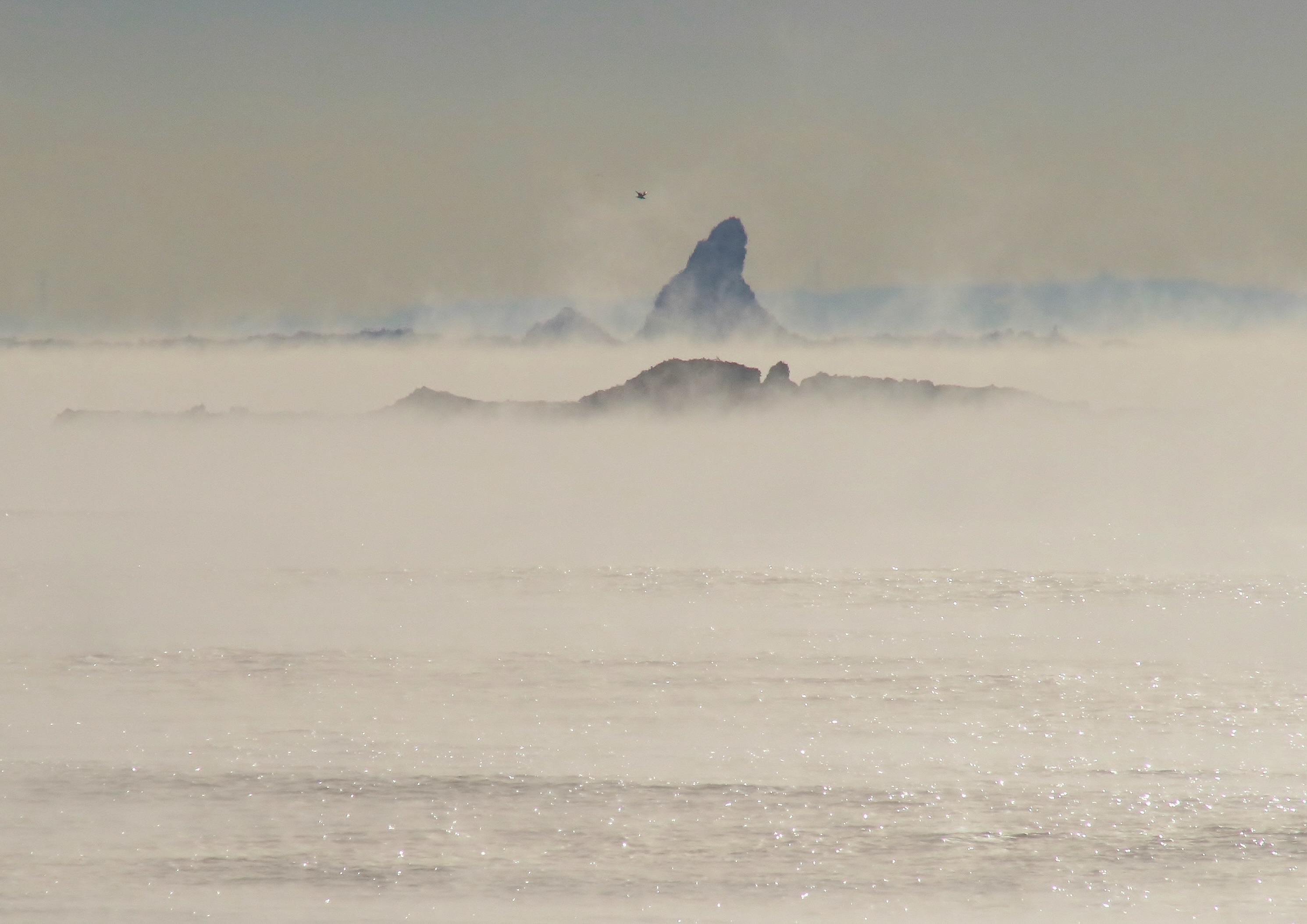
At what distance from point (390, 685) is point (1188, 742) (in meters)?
42.7

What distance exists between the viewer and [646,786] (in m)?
46.6

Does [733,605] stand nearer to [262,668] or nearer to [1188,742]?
[262,668]

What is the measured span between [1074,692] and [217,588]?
10955cm

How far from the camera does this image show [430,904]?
32125 mm

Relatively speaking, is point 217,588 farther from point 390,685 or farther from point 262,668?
point 390,685

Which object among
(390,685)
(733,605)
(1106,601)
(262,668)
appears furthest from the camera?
(1106,601)

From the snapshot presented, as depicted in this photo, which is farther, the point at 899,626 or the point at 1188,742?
the point at 899,626

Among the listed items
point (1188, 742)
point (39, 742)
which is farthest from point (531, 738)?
point (1188, 742)

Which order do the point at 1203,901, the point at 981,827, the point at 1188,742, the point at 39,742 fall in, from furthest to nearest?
the point at 1188,742, the point at 39,742, the point at 981,827, the point at 1203,901

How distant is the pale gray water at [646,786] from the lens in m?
33.5

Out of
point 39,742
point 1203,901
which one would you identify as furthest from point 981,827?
point 39,742

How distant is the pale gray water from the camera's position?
110ft

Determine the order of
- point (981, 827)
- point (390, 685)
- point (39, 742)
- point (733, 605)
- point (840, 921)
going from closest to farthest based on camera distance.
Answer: point (840, 921)
point (981, 827)
point (39, 742)
point (390, 685)
point (733, 605)

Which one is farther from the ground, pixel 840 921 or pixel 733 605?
pixel 733 605
